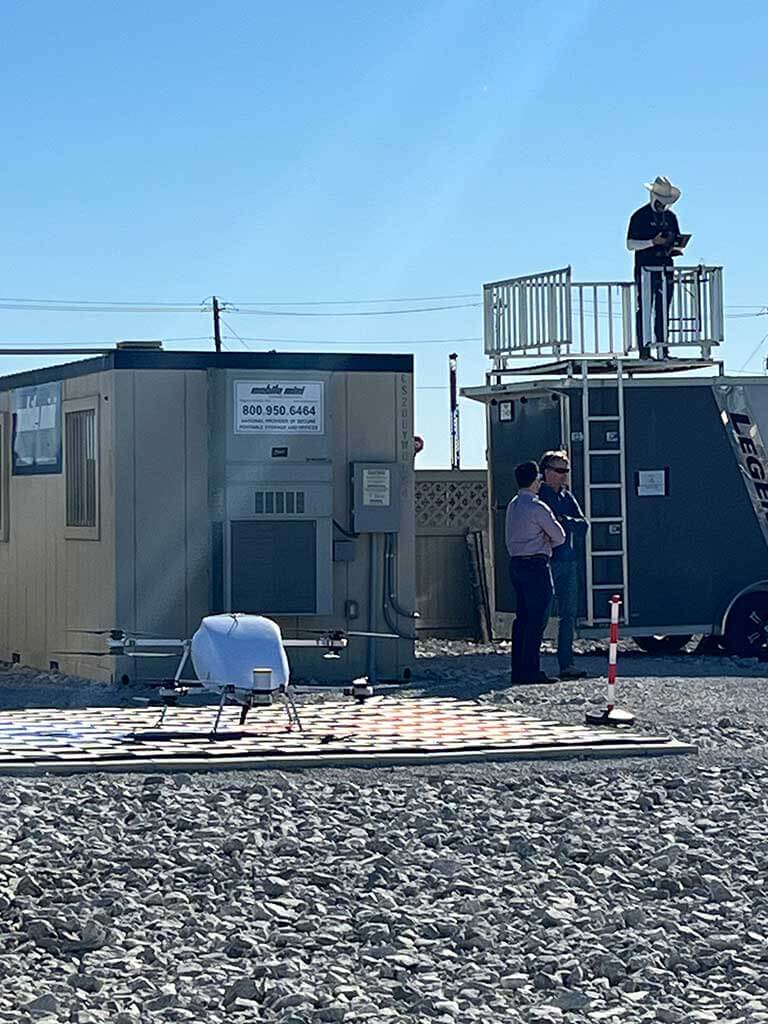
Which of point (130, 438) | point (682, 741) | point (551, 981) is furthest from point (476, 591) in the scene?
point (551, 981)

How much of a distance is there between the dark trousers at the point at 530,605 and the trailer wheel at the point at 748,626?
137 inches

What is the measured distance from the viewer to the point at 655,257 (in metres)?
19.4

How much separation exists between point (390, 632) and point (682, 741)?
448 cm

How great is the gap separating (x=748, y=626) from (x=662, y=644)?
56.8 inches

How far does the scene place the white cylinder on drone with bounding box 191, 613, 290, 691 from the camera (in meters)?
12.8

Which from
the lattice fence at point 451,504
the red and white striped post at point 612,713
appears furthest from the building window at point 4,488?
the red and white striped post at point 612,713

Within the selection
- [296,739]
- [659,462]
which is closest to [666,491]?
[659,462]

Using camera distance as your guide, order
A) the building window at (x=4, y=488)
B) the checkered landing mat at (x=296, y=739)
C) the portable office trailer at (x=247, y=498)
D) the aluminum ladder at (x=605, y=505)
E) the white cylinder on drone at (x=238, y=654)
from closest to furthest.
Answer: the checkered landing mat at (x=296, y=739)
the white cylinder on drone at (x=238, y=654)
the portable office trailer at (x=247, y=498)
the aluminum ladder at (x=605, y=505)
the building window at (x=4, y=488)

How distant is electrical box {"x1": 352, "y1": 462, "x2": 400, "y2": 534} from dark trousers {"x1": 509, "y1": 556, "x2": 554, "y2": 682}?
1312mm

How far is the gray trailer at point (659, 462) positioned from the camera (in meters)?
18.8

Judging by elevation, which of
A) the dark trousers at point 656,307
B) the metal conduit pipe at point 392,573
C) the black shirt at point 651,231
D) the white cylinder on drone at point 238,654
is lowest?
the white cylinder on drone at point 238,654

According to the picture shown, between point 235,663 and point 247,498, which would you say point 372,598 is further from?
point 235,663

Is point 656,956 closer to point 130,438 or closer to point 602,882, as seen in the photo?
point 602,882

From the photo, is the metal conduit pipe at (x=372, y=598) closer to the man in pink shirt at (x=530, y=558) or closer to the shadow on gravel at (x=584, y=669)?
the shadow on gravel at (x=584, y=669)
